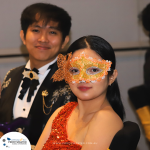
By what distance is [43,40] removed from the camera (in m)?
1.62

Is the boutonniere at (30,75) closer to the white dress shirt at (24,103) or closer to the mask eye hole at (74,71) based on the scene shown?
the white dress shirt at (24,103)

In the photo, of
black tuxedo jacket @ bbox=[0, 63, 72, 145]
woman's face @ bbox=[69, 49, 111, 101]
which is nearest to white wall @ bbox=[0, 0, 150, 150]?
black tuxedo jacket @ bbox=[0, 63, 72, 145]

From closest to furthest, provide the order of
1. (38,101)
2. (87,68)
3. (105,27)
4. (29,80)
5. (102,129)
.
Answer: (102,129)
(87,68)
(38,101)
(29,80)
(105,27)

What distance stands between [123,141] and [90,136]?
0.47ft

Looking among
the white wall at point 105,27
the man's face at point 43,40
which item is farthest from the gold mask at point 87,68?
the white wall at point 105,27

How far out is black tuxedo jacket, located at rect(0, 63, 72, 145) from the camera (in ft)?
4.90

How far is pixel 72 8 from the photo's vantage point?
6.22 feet

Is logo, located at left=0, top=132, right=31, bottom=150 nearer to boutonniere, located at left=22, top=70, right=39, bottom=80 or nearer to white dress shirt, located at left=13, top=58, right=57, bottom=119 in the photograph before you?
white dress shirt, located at left=13, top=58, right=57, bottom=119

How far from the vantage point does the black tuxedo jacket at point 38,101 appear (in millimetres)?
1494

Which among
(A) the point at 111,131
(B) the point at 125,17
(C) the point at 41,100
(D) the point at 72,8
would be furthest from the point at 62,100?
(B) the point at 125,17

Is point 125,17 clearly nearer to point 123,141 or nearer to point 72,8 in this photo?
point 72,8

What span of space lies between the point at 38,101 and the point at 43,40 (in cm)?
41

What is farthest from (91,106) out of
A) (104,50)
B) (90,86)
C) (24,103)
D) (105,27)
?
(105,27)

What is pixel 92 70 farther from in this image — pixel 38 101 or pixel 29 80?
pixel 29 80
